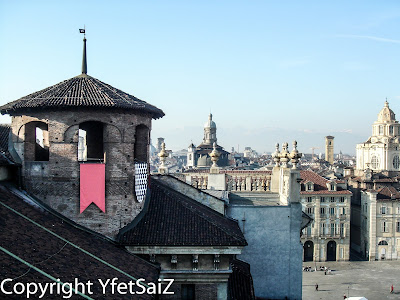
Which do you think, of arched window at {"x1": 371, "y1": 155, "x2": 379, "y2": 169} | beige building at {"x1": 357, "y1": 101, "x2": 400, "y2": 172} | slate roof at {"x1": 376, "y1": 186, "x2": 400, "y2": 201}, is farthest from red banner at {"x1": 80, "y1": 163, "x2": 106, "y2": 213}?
arched window at {"x1": 371, "y1": 155, "x2": 379, "y2": 169}

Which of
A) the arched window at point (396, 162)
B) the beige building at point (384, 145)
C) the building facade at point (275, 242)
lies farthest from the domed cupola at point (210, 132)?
the building facade at point (275, 242)

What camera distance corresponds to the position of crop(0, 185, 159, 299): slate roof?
1308cm

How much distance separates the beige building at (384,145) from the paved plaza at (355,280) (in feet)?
142

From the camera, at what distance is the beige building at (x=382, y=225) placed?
84.4 metres

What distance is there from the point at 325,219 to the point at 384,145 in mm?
46973

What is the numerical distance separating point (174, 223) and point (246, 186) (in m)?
11.4

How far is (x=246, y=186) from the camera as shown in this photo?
99.5 ft

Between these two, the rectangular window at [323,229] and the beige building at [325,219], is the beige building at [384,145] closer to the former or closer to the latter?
the beige building at [325,219]

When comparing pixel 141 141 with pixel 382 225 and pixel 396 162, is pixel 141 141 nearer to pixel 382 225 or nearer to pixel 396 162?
pixel 382 225

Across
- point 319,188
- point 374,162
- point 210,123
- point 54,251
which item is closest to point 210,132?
point 210,123

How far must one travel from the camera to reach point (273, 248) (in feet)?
81.4

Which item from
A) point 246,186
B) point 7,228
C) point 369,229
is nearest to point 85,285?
Result: point 7,228

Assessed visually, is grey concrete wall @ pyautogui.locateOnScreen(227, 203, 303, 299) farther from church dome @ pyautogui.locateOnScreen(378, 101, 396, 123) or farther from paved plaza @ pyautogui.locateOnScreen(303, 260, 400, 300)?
church dome @ pyautogui.locateOnScreen(378, 101, 396, 123)

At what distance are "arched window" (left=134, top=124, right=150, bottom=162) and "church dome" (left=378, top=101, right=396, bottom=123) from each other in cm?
11553
